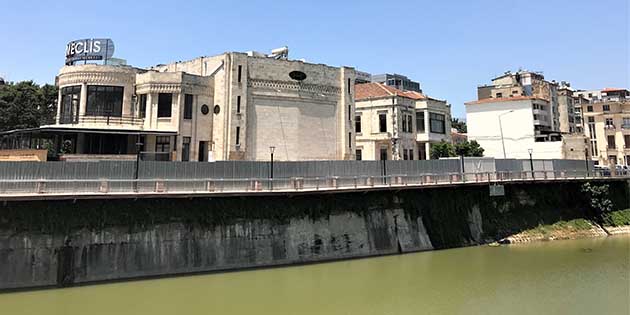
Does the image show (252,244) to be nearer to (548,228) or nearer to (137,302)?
(137,302)

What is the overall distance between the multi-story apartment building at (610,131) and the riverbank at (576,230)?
1504 inches

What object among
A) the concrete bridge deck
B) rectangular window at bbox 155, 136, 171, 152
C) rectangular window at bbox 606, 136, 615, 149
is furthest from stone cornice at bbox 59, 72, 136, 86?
rectangular window at bbox 606, 136, 615, 149

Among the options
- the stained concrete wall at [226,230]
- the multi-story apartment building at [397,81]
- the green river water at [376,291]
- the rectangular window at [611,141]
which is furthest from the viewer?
the multi-story apartment building at [397,81]

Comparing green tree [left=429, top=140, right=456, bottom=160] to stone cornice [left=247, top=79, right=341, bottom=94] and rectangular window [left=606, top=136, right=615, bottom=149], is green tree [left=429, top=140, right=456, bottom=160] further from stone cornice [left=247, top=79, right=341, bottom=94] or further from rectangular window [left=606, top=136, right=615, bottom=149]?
rectangular window [left=606, top=136, right=615, bottom=149]

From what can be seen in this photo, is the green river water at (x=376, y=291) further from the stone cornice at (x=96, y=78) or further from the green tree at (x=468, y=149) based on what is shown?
the green tree at (x=468, y=149)

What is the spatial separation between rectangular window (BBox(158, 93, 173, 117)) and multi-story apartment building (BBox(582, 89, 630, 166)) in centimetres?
7101

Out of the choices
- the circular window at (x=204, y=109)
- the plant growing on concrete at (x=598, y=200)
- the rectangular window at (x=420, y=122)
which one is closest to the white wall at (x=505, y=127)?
the rectangular window at (x=420, y=122)

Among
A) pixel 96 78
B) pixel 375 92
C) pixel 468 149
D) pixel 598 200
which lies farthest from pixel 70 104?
pixel 598 200

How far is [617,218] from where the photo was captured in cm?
3778

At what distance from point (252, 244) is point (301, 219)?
11.3ft

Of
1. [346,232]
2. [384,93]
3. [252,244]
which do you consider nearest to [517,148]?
[384,93]

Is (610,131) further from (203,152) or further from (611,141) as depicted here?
A: (203,152)

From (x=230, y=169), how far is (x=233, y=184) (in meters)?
1.47

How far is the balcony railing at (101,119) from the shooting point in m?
32.3
